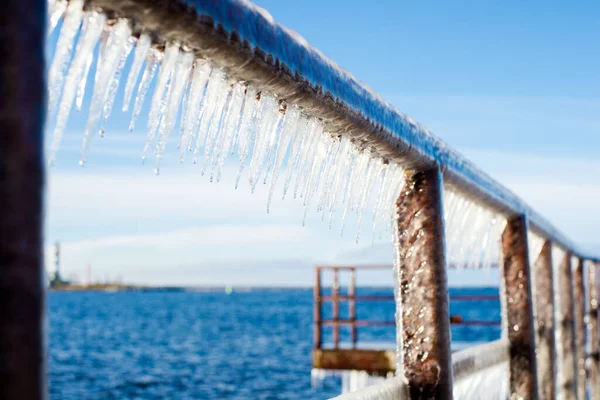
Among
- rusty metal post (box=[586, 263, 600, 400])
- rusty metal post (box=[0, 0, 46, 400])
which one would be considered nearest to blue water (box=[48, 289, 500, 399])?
rusty metal post (box=[586, 263, 600, 400])

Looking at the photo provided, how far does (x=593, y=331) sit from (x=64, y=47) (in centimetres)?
783

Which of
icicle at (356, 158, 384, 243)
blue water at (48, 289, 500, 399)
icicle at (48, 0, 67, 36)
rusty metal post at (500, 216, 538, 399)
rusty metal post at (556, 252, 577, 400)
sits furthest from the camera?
blue water at (48, 289, 500, 399)

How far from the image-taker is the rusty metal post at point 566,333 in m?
5.60

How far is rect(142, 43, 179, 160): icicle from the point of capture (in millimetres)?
1240

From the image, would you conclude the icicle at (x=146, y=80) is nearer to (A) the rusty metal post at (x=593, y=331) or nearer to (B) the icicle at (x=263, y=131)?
(B) the icicle at (x=263, y=131)

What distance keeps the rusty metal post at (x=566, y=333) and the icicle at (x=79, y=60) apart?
5.10 meters

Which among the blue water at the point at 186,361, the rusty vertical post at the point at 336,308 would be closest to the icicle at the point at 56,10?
the rusty vertical post at the point at 336,308

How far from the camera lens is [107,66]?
3.78ft

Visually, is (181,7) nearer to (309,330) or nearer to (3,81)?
(3,81)

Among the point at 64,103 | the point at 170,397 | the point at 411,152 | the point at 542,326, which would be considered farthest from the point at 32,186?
the point at 170,397

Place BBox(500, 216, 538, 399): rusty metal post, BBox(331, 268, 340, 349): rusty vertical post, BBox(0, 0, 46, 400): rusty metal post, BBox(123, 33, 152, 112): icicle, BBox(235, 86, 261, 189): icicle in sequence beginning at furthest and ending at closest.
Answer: BBox(331, 268, 340, 349): rusty vertical post
BBox(500, 216, 538, 399): rusty metal post
BBox(235, 86, 261, 189): icicle
BBox(123, 33, 152, 112): icicle
BBox(0, 0, 46, 400): rusty metal post

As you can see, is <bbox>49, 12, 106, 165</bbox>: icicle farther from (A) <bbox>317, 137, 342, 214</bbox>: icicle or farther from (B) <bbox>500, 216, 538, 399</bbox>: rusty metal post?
(B) <bbox>500, 216, 538, 399</bbox>: rusty metal post

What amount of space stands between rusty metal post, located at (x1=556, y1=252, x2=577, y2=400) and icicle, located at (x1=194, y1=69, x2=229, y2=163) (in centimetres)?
473

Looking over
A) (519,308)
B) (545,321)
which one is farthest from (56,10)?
(545,321)
